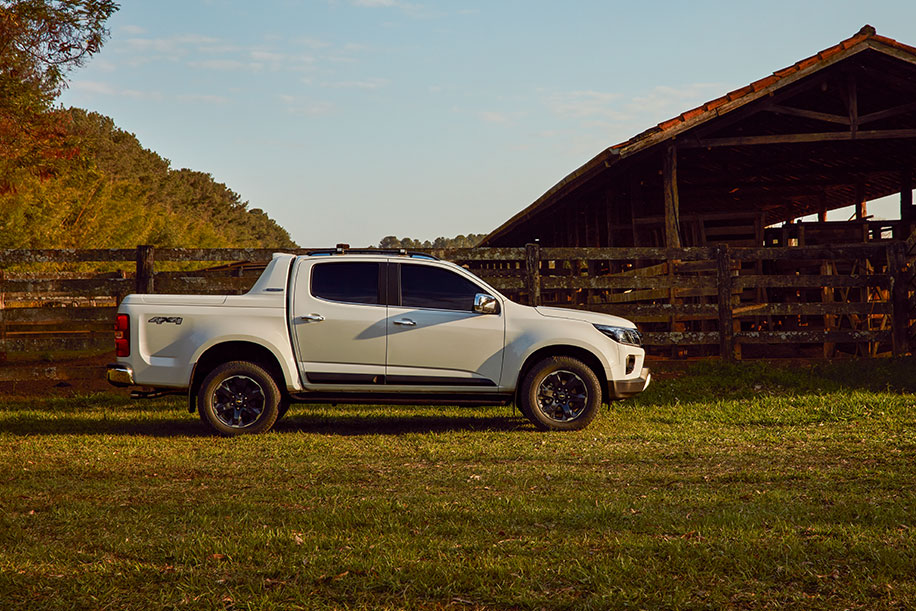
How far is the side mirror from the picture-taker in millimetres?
9438

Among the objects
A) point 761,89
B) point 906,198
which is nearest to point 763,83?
point 761,89

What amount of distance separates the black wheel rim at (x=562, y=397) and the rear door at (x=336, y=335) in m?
1.78

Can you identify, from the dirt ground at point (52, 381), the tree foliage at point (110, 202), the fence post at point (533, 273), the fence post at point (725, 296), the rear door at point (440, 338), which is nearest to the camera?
the rear door at point (440, 338)

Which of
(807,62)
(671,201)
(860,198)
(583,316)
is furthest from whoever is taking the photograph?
(860,198)

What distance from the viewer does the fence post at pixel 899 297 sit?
13828 mm

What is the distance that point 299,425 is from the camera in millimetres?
10250

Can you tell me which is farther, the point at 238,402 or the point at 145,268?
the point at 145,268

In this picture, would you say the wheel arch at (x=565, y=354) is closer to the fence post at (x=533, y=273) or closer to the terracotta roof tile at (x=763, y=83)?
the fence post at (x=533, y=273)

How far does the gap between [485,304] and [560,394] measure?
1.29m

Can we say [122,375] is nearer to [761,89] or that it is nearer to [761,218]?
[761,89]

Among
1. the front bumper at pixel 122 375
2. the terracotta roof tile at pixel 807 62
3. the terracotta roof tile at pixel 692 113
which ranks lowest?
the front bumper at pixel 122 375

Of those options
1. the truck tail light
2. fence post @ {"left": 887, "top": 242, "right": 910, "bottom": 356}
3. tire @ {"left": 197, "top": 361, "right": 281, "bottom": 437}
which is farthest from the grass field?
fence post @ {"left": 887, "top": 242, "right": 910, "bottom": 356}

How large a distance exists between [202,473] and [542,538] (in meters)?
3.43

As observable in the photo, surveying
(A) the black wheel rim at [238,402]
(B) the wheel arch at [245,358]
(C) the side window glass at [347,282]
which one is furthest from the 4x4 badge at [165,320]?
(C) the side window glass at [347,282]
